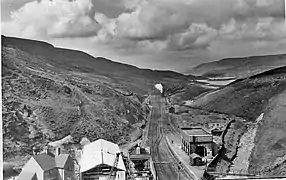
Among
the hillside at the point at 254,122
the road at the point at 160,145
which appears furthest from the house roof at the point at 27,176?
the hillside at the point at 254,122

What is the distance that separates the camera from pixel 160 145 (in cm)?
317

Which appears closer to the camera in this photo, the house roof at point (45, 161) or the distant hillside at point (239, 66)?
the house roof at point (45, 161)

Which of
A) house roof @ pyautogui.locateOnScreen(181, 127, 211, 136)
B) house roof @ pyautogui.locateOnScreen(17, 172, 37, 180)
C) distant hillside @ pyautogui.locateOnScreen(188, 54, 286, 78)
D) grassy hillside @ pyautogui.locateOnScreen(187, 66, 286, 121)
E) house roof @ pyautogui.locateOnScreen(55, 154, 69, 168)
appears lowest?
house roof @ pyautogui.locateOnScreen(17, 172, 37, 180)

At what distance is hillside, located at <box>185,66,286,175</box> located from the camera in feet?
10.6

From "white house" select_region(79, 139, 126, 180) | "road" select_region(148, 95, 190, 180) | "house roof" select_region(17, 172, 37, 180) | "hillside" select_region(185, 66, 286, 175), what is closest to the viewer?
"house roof" select_region(17, 172, 37, 180)

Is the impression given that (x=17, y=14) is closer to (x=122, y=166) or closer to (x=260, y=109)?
(x=122, y=166)

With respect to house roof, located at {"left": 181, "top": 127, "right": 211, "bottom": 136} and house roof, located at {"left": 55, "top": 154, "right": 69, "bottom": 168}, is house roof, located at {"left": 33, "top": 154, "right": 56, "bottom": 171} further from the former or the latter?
house roof, located at {"left": 181, "top": 127, "right": 211, "bottom": 136}

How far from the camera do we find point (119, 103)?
3197 millimetres

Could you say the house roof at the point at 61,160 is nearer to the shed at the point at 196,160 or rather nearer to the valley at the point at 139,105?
the valley at the point at 139,105

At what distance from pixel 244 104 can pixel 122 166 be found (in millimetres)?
984

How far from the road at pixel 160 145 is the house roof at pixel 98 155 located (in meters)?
0.25

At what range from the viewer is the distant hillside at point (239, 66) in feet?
10.7

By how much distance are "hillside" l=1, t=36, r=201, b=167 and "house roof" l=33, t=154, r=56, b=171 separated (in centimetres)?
8

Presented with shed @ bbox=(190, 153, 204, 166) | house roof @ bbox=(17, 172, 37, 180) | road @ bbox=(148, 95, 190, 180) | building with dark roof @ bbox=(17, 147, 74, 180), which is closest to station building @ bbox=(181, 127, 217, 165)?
shed @ bbox=(190, 153, 204, 166)
